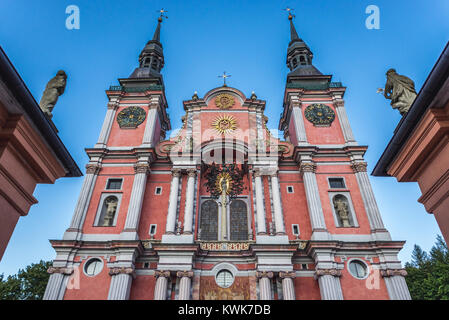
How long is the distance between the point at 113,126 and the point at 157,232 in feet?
28.6

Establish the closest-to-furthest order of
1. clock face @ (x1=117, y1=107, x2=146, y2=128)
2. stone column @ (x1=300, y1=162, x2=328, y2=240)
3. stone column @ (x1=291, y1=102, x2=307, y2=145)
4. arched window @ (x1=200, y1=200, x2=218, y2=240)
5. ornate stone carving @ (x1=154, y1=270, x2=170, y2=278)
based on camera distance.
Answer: ornate stone carving @ (x1=154, y1=270, x2=170, y2=278), stone column @ (x1=300, y1=162, x2=328, y2=240), arched window @ (x1=200, y1=200, x2=218, y2=240), stone column @ (x1=291, y1=102, x2=307, y2=145), clock face @ (x1=117, y1=107, x2=146, y2=128)

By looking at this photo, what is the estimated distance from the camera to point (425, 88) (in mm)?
4762

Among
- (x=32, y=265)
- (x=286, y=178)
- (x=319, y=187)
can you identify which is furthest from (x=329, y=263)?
(x=32, y=265)

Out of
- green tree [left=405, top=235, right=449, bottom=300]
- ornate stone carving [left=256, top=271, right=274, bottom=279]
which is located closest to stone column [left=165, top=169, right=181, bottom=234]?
ornate stone carving [left=256, top=271, right=274, bottom=279]

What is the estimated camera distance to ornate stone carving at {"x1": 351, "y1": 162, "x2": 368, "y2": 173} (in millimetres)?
19203

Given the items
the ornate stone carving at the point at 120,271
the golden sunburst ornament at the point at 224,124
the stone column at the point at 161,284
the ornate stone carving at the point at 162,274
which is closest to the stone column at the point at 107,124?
the golden sunburst ornament at the point at 224,124

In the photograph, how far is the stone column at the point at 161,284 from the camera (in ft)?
47.5

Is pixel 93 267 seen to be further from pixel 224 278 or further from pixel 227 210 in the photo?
pixel 227 210

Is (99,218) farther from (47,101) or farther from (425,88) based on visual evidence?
(425,88)

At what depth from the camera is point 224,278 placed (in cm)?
1599

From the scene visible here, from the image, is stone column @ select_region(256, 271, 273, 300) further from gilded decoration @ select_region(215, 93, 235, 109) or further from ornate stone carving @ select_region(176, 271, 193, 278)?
gilded decoration @ select_region(215, 93, 235, 109)

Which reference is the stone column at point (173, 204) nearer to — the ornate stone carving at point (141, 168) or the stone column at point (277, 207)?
the ornate stone carving at point (141, 168)

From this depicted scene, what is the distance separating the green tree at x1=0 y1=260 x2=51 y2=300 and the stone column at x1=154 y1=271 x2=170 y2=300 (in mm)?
19145

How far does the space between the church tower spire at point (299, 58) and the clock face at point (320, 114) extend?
5.08 m
